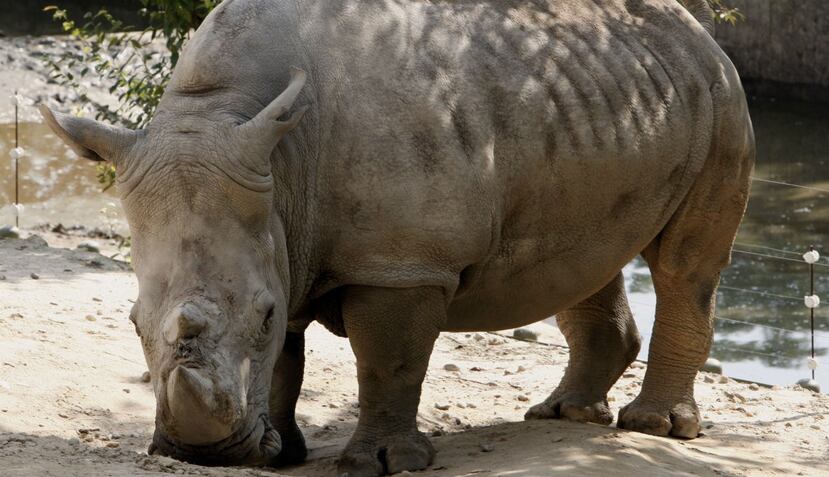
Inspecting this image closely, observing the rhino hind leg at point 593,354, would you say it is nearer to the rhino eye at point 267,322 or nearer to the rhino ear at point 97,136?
the rhino eye at point 267,322

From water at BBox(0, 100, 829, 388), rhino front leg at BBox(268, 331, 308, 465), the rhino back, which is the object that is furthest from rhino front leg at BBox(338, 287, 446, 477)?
water at BBox(0, 100, 829, 388)

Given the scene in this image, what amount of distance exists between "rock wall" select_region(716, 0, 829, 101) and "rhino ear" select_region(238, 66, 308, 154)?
624 inches

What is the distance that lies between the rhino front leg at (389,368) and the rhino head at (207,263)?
21.0 inches

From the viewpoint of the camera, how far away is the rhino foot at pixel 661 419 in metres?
7.71

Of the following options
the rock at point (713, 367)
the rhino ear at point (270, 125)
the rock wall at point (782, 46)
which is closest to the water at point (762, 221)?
the rock wall at point (782, 46)

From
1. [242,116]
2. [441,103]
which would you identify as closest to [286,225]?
[242,116]

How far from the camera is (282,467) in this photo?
266 inches

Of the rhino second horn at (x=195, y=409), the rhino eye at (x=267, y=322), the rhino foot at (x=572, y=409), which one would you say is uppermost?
the rhino eye at (x=267, y=322)

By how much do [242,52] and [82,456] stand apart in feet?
5.60

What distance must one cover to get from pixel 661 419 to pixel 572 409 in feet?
1.55

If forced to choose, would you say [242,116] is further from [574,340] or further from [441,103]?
[574,340]

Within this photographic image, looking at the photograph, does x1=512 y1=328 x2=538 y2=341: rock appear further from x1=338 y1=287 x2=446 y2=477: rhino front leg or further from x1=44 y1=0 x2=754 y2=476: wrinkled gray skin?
x1=338 y1=287 x2=446 y2=477: rhino front leg

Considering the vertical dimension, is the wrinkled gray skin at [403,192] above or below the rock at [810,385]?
above

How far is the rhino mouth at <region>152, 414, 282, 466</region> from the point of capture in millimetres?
5223
